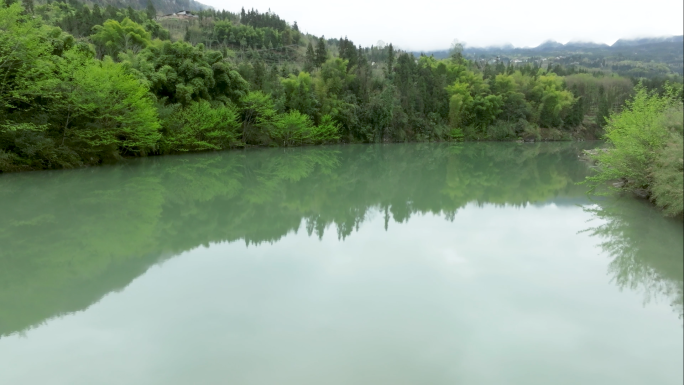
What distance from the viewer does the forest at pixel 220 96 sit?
45.8 feet

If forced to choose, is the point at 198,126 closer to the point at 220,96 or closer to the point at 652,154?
the point at 220,96

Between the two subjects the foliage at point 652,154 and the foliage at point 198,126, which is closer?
the foliage at point 652,154

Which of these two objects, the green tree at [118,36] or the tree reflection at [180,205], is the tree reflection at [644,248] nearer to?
the tree reflection at [180,205]

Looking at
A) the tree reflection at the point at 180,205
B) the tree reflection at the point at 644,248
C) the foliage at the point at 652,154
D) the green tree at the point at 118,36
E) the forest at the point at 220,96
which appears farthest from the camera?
the green tree at the point at 118,36

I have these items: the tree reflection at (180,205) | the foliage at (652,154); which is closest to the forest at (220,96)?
the tree reflection at (180,205)

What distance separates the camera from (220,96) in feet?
77.9

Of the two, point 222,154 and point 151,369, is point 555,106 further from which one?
point 151,369

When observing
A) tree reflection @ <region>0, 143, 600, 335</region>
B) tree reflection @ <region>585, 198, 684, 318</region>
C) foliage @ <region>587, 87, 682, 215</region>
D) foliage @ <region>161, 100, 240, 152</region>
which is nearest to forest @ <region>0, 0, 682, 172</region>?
foliage @ <region>161, 100, 240, 152</region>

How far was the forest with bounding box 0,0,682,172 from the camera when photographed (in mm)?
13969

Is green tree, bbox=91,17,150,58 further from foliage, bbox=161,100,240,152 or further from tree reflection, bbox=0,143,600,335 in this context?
tree reflection, bbox=0,143,600,335

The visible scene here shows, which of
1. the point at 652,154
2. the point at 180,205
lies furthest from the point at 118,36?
the point at 652,154

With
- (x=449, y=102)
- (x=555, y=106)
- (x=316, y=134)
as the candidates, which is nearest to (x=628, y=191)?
(x=316, y=134)

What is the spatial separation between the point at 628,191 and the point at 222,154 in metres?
18.7

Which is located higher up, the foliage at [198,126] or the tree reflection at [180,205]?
the foliage at [198,126]
